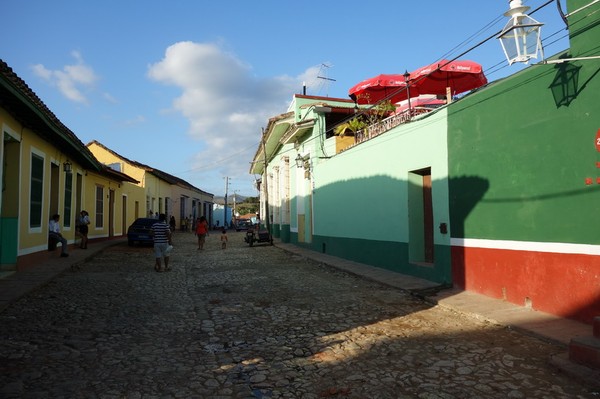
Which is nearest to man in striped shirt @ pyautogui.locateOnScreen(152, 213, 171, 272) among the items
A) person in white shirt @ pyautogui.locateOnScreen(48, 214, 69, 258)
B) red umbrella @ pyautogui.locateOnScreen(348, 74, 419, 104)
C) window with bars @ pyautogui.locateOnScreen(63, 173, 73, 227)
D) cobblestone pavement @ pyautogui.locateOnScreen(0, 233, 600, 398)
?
cobblestone pavement @ pyautogui.locateOnScreen(0, 233, 600, 398)

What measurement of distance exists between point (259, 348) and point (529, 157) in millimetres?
4637

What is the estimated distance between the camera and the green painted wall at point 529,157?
5562 mm

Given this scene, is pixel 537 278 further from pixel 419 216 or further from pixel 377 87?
pixel 377 87

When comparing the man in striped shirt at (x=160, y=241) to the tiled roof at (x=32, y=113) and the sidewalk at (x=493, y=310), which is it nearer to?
the tiled roof at (x=32, y=113)

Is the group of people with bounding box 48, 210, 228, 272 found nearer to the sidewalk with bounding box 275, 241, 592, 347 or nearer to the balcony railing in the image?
the sidewalk with bounding box 275, 241, 592, 347

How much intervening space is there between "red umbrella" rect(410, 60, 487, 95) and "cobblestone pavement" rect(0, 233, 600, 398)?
5.98m

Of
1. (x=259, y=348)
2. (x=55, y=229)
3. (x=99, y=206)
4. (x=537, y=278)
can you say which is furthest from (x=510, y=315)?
(x=99, y=206)

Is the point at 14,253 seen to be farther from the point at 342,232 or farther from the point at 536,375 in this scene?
the point at 536,375

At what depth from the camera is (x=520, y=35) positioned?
5504mm

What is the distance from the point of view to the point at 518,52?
555 centimetres

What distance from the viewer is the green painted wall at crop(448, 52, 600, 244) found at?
556 centimetres

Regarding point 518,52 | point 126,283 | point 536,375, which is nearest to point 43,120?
point 126,283

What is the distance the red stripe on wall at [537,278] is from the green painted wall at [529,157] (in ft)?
0.94

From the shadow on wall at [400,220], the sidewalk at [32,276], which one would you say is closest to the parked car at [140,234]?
the sidewalk at [32,276]
